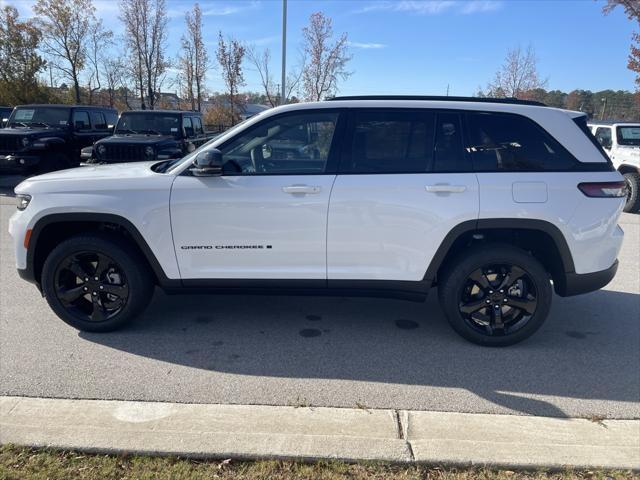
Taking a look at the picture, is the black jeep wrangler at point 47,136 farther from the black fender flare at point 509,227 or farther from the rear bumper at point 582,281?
the rear bumper at point 582,281

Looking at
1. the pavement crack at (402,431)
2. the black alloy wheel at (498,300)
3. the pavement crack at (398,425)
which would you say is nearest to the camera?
the pavement crack at (402,431)

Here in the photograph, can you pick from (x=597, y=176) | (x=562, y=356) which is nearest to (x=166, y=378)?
(x=562, y=356)

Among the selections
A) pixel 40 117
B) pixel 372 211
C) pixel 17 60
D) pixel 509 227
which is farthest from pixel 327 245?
pixel 17 60

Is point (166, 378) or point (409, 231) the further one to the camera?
point (409, 231)

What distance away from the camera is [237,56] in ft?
77.7

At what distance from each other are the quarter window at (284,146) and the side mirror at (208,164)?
0.13 meters

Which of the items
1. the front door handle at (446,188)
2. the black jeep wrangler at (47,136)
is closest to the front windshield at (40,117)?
the black jeep wrangler at (47,136)

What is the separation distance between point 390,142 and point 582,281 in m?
1.83

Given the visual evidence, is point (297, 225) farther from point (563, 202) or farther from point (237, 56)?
point (237, 56)

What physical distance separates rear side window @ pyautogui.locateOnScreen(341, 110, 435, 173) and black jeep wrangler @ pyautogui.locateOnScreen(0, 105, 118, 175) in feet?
33.7

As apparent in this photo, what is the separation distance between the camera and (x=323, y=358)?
12.1ft

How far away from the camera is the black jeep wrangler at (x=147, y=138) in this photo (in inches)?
395

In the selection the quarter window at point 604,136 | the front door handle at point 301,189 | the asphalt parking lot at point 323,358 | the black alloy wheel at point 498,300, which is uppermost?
the quarter window at point 604,136

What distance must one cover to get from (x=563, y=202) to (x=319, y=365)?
7.12 feet
